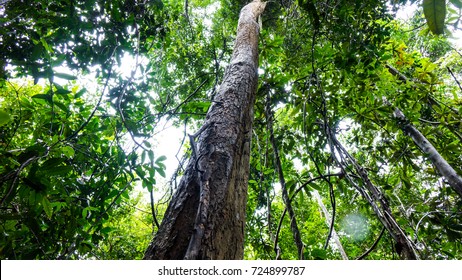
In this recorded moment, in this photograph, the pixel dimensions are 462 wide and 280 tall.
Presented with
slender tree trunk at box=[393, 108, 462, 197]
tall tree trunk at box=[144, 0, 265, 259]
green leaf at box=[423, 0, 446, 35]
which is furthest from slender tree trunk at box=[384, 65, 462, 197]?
green leaf at box=[423, 0, 446, 35]

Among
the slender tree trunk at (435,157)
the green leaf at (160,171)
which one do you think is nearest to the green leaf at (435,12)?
the green leaf at (160,171)

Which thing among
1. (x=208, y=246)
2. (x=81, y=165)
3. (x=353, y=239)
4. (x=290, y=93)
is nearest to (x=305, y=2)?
(x=290, y=93)

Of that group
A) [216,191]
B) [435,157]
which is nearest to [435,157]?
[435,157]

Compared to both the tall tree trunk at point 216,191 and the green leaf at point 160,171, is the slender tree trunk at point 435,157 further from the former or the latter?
the green leaf at point 160,171

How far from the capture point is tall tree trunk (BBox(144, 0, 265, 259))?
35.8 inches

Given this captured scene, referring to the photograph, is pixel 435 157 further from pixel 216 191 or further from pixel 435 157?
pixel 216 191

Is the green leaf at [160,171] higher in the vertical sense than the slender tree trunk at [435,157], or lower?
lower

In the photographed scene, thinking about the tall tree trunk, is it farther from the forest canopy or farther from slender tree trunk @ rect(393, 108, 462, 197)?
slender tree trunk @ rect(393, 108, 462, 197)

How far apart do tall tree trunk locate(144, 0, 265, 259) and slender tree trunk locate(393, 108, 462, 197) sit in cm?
218

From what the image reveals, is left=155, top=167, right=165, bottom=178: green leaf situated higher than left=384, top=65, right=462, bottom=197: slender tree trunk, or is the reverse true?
left=384, top=65, right=462, bottom=197: slender tree trunk

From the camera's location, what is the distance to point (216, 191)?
107cm

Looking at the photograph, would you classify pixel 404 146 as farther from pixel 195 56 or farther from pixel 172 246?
pixel 195 56

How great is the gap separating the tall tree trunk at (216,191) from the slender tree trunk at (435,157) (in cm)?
218

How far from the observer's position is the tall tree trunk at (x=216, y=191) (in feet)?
2.98
